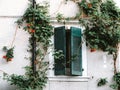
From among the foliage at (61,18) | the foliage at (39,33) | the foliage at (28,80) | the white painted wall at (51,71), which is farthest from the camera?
the foliage at (61,18)

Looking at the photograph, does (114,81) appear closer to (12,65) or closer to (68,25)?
(68,25)

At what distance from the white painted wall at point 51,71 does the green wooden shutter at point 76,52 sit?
21cm

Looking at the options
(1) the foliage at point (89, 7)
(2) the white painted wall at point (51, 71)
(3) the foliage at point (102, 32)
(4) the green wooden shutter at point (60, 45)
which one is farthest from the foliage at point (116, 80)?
(1) the foliage at point (89, 7)

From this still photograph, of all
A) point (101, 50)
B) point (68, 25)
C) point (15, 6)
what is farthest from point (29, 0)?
point (101, 50)

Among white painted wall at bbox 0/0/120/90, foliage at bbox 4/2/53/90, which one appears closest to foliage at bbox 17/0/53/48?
foliage at bbox 4/2/53/90

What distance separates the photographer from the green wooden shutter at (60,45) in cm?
1307

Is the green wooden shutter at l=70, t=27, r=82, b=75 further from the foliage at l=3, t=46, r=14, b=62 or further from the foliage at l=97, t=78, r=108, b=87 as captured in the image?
the foliage at l=3, t=46, r=14, b=62

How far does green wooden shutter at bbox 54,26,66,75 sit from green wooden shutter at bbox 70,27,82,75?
0.73 ft

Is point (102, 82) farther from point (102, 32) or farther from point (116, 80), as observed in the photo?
point (102, 32)

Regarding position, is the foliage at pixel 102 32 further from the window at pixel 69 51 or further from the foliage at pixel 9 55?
the foliage at pixel 9 55

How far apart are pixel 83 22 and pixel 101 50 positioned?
90 cm

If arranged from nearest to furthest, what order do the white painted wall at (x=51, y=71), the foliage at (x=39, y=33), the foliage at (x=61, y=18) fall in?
the foliage at (x=39, y=33), the white painted wall at (x=51, y=71), the foliage at (x=61, y=18)

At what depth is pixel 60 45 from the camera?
13.2 meters

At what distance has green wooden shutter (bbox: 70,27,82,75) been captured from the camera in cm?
1312
